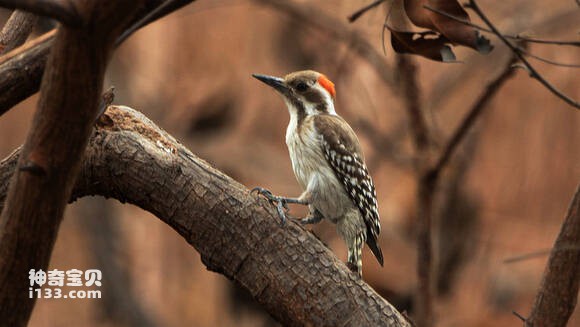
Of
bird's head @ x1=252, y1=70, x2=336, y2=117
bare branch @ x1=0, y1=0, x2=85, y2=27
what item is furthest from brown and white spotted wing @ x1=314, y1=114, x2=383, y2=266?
bare branch @ x1=0, y1=0, x2=85, y2=27

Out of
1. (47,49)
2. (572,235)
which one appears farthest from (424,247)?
(47,49)

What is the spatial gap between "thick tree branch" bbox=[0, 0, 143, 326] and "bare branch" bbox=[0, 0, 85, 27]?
0.02 m

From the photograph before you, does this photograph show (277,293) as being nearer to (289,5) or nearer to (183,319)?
(289,5)

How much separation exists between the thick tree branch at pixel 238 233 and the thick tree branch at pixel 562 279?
461 mm

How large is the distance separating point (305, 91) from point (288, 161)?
5818 mm

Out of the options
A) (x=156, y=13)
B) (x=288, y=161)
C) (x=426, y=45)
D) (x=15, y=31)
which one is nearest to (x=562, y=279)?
(x=426, y=45)

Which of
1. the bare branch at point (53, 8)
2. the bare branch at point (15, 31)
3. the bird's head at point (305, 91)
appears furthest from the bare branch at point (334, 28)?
the bare branch at point (53, 8)

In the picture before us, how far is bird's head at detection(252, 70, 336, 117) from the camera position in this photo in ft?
13.8

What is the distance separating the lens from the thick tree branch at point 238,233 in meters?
3.05

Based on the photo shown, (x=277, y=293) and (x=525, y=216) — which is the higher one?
(x=525, y=216)

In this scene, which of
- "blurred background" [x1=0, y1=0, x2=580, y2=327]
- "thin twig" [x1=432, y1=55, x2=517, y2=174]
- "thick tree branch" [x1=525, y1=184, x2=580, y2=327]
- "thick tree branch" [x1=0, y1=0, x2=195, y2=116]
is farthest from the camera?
"blurred background" [x1=0, y1=0, x2=580, y2=327]

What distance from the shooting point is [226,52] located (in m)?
10.4

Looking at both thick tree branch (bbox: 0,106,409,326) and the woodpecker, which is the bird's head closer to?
the woodpecker

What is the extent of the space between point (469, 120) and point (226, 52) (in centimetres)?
583
